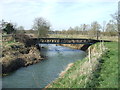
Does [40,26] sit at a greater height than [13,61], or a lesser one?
greater

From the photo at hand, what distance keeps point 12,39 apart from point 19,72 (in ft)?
68.0

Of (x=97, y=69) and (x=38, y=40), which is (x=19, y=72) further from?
(x=38, y=40)

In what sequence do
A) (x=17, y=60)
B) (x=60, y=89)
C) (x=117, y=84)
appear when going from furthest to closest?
1. (x=17, y=60)
2. (x=60, y=89)
3. (x=117, y=84)

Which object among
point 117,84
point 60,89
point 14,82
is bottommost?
point 14,82

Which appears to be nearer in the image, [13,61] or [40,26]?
[13,61]

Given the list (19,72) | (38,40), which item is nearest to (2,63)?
(19,72)

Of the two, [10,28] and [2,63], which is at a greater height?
[10,28]

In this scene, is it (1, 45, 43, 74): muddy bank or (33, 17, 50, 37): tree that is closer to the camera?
(1, 45, 43, 74): muddy bank

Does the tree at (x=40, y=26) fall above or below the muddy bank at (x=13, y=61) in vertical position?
above

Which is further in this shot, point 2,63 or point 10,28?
point 10,28

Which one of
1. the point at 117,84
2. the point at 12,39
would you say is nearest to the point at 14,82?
the point at 117,84

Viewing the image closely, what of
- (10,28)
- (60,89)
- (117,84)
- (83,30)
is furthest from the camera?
(83,30)

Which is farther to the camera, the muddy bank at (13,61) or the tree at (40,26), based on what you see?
the tree at (40,26)

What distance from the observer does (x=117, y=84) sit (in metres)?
9.69
